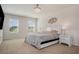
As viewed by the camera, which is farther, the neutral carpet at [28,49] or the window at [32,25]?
the window at [32,25]

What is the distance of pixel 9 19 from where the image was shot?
175 cm

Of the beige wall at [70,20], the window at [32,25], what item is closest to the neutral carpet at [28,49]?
the beige wall at [70,20]

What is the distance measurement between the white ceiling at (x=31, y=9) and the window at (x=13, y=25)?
0.18 m

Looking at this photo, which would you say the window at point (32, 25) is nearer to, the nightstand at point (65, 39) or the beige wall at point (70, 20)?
the beige wall at point (70, 20)

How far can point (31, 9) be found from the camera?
175 cm

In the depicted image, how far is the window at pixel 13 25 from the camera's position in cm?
175

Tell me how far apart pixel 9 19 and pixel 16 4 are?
1.24 feet

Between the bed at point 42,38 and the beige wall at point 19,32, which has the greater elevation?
the beige wall at point 19,32

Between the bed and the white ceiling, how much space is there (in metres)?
0.44

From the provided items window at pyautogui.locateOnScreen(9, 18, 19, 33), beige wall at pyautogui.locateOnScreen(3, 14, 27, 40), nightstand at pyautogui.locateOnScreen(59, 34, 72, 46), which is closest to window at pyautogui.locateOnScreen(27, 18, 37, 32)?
beige wall at pyautogui.locateOnScreen(3, 14, 27, 40)

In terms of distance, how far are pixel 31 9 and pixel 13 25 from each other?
0.57 meters

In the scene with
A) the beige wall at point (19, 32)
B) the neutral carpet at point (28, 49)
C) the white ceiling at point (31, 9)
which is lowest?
the neutral carpet at point (28, 49)
